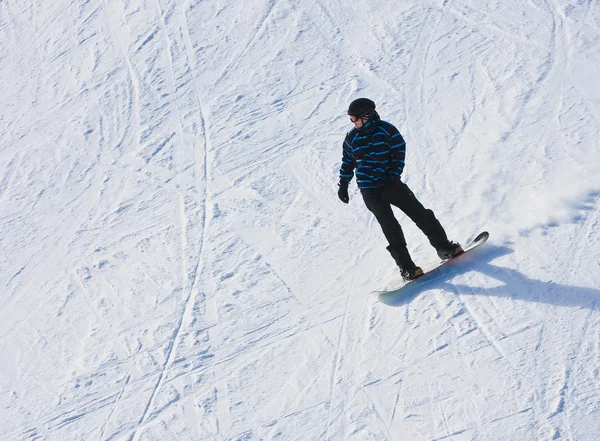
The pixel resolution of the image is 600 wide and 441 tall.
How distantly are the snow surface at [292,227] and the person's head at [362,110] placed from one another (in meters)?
1.67

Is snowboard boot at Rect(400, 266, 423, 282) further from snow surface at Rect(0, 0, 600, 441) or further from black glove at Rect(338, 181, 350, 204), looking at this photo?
black glove at Rect(338, 181, 350, 204)

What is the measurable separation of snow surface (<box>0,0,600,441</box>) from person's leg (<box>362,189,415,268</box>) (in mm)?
399

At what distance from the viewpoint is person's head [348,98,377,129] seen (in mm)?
5906

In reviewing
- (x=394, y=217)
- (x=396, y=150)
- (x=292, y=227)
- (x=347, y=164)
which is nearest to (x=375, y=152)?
(x=396, y=150)

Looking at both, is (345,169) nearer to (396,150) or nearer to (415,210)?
(396,150)

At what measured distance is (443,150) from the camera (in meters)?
8.47

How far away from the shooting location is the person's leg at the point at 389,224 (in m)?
6.39

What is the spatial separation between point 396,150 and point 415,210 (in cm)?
61

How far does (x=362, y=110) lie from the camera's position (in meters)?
5.91

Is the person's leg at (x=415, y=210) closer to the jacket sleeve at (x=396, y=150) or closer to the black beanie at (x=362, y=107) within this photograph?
the jacket sleeve at (x=396, y=150)

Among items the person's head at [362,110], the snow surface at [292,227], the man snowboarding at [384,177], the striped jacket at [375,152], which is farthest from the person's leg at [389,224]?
the person's head at [362,110]

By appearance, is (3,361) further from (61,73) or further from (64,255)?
(61,73)

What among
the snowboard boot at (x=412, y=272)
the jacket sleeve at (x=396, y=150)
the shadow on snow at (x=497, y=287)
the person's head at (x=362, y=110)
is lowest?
the shadow on snow at (x=497, y=287)

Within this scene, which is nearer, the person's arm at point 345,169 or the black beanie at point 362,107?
the black beanie at point 362,107
